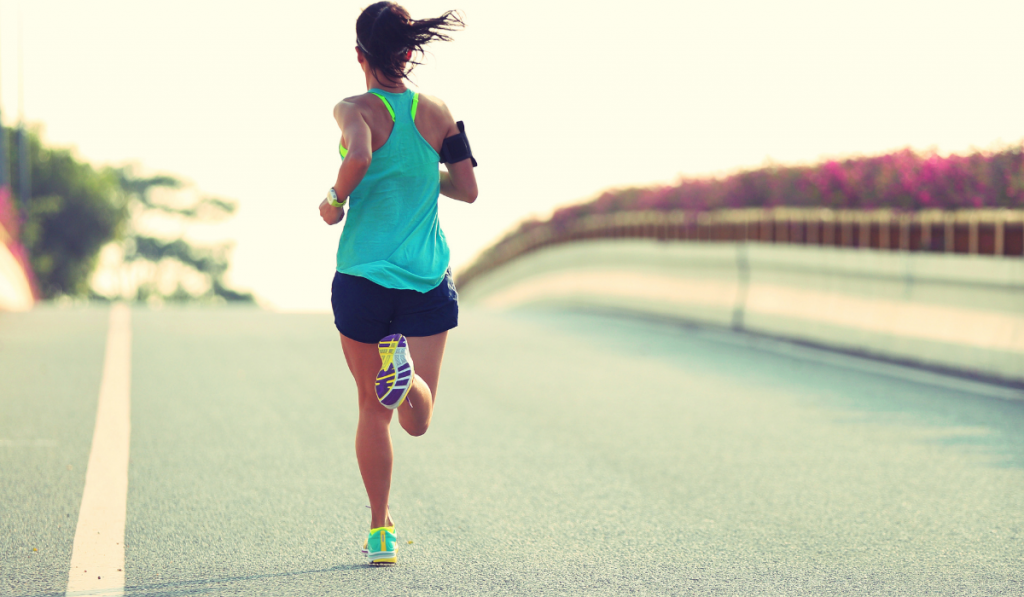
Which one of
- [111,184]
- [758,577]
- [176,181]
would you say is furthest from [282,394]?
[176,181]

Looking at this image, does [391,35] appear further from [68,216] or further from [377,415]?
[68,216]

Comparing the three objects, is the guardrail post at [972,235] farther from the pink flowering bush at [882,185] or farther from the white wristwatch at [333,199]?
the white wristwatch at [333,199]

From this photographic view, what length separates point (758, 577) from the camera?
4285 mm

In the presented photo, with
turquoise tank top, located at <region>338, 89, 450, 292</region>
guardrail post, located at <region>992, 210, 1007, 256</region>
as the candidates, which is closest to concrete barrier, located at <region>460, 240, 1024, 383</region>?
guardrail post, located at <region>992, 210, 1007, 256</region>

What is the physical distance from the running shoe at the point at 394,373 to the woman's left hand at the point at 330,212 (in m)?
0.46

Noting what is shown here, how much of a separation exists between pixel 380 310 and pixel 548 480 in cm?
196

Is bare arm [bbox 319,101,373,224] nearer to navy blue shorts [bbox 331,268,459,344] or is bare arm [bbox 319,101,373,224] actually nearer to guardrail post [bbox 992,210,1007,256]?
navy blue shorts [bbox 331,268,459,344]

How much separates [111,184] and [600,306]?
48542 millimetres

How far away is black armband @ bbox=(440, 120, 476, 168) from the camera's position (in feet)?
14.5

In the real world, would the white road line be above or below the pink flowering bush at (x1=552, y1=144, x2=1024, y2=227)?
below

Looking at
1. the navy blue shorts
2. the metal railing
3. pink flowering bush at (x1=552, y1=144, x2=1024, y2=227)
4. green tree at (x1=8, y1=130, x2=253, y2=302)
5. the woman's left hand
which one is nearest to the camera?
the woman's left hand

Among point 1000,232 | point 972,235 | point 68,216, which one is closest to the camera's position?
point 1000,232

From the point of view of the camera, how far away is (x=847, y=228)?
12.0 meters

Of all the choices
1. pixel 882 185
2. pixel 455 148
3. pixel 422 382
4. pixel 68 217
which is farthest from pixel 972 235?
pixel 68 217
